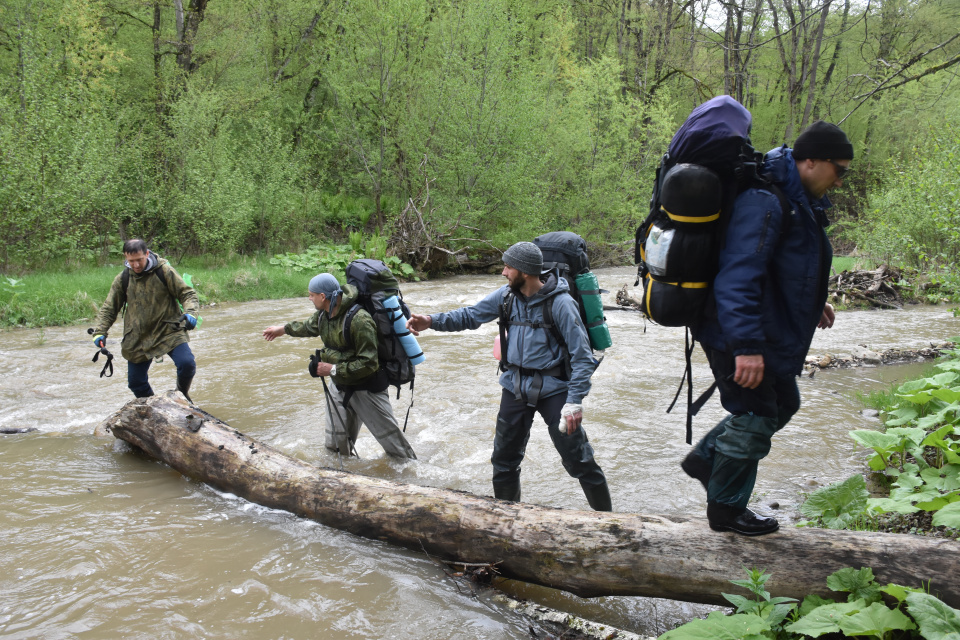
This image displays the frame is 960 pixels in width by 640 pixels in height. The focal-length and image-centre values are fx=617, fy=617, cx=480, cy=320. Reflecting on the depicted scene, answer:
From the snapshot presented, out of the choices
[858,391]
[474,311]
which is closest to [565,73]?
[858,391]

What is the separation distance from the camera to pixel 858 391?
861cm

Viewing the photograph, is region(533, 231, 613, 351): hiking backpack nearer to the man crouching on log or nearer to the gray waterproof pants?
the man crouching on log

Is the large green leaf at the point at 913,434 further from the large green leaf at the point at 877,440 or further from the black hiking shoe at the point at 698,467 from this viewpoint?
the black hiking shoe at the point at 698,467

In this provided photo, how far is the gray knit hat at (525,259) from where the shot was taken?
444 cm

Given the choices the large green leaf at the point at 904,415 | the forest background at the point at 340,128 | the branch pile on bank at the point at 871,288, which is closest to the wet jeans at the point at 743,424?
the large green leaf at the point at 904,415

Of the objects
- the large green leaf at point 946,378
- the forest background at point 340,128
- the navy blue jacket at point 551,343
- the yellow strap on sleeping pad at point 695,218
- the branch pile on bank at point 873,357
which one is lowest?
the branch pile on bank at point 873,357

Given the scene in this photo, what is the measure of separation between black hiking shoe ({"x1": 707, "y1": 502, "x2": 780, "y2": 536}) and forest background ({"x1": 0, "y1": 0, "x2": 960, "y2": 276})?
11806 mm

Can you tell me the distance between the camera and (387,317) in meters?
5.78

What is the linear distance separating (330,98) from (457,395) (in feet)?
84.4

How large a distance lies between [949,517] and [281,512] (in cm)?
435

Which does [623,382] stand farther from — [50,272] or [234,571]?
[50,272]

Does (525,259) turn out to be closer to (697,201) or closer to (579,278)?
(579,278)

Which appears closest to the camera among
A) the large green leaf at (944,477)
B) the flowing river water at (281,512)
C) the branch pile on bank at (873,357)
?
the flowing river water at (281,512)

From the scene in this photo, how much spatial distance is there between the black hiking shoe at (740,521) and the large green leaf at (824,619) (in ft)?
1.52
